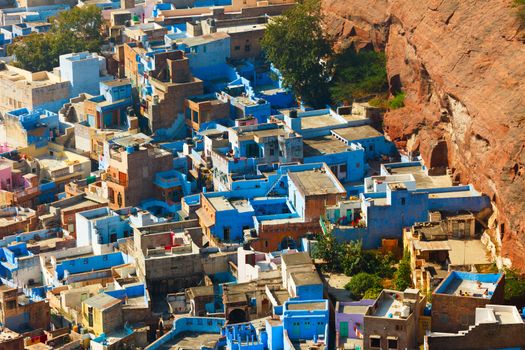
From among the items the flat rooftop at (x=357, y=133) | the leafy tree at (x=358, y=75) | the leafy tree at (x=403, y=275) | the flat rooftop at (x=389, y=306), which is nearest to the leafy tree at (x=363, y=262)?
the leafy tree at (x=403, y=275)

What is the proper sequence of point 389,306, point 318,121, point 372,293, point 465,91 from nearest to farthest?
point 389,306 → point 372,293 → point 465,91 → point 318,121

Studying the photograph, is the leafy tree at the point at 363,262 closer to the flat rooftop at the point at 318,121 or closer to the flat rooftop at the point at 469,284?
Answer: the flat rooftop at the point at 469,284

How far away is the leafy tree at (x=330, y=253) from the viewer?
146 ft

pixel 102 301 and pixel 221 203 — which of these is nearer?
pixel 102 301

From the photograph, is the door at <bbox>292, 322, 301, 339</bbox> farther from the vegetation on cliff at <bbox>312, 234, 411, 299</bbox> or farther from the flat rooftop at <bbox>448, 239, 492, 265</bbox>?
the flat rooftop at <bbox>448, 239, 492, 265</bbox>

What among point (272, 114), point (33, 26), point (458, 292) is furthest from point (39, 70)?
point (458, 292)

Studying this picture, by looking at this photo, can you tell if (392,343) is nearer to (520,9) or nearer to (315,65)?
(520,9)

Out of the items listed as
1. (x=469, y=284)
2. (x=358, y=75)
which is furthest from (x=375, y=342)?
(x=358, y=75)

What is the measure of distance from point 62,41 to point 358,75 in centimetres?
1481

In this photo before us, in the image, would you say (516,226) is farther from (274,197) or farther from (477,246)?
(274,197)

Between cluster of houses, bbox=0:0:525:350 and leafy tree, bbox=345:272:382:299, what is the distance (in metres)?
0.38

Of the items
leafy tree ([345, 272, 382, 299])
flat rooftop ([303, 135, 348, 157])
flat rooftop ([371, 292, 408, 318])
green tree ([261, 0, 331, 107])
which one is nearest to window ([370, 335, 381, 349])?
flat rooftop ([371, 292, 408, 318])

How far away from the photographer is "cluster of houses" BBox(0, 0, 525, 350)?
40812 mm

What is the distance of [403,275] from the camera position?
43312mm
